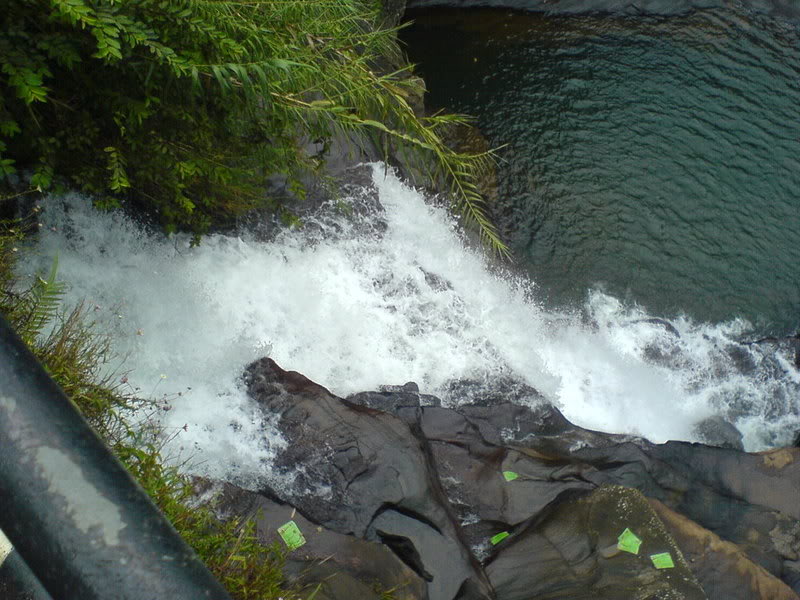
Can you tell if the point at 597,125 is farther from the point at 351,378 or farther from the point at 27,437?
the point at 27,437

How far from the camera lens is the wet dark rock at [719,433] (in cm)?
730

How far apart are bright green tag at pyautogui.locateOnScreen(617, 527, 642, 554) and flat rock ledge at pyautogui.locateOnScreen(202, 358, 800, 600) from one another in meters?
0.04

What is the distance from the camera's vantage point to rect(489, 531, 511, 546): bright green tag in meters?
5.38

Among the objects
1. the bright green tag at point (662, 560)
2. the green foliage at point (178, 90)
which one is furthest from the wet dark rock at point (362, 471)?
the green foliage at point (178, 90)

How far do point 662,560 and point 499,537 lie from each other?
116cm

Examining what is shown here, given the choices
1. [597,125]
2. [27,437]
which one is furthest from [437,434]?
[597,125]

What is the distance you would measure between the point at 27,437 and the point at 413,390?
5218 millimetres

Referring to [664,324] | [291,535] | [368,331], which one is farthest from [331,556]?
[664,324]

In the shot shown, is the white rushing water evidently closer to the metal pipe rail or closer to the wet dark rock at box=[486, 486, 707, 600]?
the wet dark rock at box=[486, 486, 707, 600]

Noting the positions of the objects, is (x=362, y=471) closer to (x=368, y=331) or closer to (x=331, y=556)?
(x=331, y=556)

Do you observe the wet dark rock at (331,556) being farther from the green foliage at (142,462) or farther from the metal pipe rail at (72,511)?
the metal pipe rail at (72,511)

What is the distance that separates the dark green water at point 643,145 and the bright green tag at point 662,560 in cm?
354

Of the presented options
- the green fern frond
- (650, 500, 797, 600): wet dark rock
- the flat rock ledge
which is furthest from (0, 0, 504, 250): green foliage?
(650, 500, 797, 600): wet dark rock

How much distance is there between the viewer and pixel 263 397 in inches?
219
